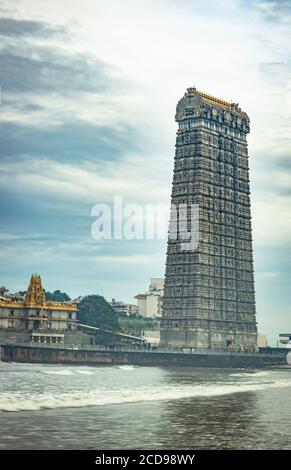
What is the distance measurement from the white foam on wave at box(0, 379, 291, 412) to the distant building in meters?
101

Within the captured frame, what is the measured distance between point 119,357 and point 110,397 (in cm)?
10544

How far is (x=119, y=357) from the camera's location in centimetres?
17762

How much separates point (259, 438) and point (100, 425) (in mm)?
10409

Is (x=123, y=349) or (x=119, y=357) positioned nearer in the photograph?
(x=119, y=357)

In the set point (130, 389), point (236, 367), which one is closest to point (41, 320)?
point (236, 367)

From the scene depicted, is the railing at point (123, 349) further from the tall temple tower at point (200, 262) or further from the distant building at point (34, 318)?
the distant building at point (34, 318)

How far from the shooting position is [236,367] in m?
183

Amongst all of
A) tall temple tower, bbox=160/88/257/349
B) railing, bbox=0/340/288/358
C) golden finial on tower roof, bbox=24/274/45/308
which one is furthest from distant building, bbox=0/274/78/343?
tall temple tower, bbox=160/88/257/349

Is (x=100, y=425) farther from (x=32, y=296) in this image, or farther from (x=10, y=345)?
(x=32, y=296)

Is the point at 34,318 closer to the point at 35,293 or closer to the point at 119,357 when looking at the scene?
the point at 35,293

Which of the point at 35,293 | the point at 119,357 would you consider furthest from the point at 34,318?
the point at 119,357

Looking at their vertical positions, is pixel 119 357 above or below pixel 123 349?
below
